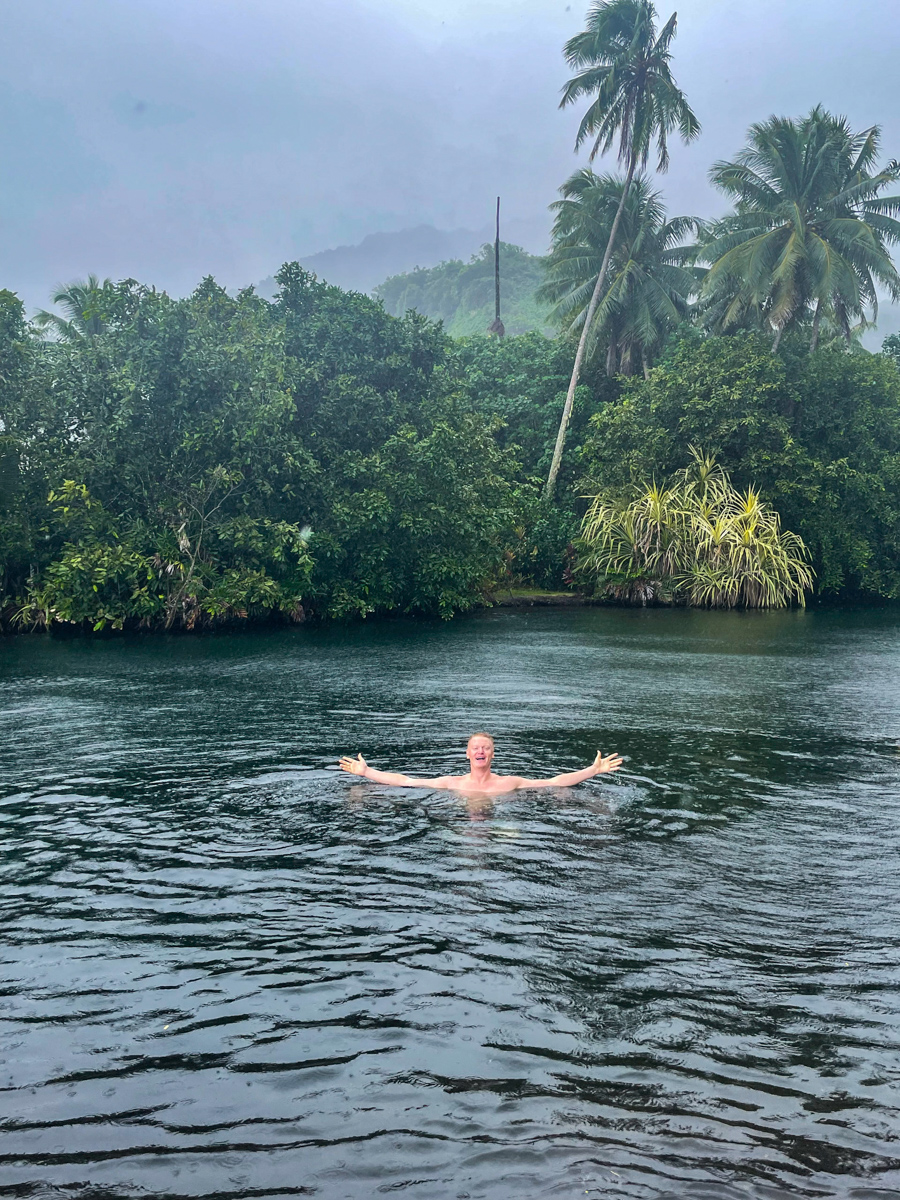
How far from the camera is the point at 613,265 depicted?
45.9 meters

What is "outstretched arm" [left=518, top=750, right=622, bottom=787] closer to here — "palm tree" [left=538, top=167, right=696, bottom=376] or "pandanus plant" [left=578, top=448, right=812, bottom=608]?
"pandanus plant" [left=578, top=448, right=812, bottom=608]

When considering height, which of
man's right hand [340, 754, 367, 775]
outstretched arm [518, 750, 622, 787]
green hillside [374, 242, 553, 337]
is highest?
green hillside [374, 242, 553, 337]

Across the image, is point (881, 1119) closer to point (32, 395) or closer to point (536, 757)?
point (536, 757)

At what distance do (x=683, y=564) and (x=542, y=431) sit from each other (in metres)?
12.0

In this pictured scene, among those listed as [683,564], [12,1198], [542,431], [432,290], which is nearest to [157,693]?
[12,1198]

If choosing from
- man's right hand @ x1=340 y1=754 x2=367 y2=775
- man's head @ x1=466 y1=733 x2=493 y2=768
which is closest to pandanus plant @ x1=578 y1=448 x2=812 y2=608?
man's head @ x1=466 y1=733 x2=493 y2=768

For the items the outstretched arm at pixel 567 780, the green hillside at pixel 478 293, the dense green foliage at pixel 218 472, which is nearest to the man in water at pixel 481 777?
→ the outstretched arm at pixel 567 780

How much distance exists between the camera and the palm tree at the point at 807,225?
125 ft

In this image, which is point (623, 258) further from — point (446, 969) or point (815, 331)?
point (446, 969)

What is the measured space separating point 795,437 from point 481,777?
34092 mm

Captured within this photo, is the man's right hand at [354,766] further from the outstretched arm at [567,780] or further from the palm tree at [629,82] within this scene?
the palm tree at [629,82]

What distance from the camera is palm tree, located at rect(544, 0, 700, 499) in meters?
39.9

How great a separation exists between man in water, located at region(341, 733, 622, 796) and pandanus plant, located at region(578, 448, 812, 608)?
1073 inches

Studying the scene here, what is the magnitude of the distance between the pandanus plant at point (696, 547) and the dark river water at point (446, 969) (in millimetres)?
23467
